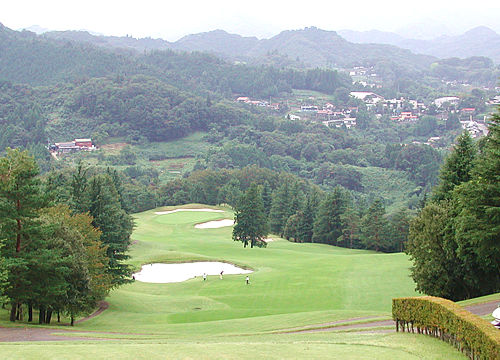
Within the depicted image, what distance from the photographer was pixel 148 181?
144m

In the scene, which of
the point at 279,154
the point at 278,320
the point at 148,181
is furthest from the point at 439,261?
the point at 279,154

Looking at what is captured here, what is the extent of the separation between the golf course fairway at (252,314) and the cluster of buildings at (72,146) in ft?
408

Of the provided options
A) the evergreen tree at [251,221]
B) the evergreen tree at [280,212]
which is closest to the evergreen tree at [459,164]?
the evergreen tree at [251,221]

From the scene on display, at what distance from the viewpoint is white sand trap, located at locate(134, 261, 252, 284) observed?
4566 cm

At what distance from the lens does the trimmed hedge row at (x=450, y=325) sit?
13.2 m

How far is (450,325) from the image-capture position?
15.1 m

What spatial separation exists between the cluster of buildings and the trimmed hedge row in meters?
169

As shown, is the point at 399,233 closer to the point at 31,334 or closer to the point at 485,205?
the point at 485,205

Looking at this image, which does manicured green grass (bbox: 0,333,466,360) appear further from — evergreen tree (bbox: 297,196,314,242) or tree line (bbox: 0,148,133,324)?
evergreen tree (bbox: 297,196,314,242)

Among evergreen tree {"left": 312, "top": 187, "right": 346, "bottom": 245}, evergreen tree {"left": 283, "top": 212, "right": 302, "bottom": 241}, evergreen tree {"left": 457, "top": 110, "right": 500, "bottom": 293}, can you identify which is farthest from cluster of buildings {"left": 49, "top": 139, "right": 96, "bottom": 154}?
evergreen tree {"left": 457, "top": 110, "right": 500, "bottom": 293}

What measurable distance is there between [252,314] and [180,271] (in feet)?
59.8

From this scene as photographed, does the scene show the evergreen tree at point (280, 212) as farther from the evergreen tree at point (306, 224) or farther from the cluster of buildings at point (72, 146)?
the cluster of buildings at point (72, 146)

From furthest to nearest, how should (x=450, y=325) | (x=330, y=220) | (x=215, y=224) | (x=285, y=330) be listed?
(x=215, y=224), (x=330, y=220), (x=285, y=330), (x=450, y=325)

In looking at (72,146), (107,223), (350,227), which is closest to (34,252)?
(107,223)
